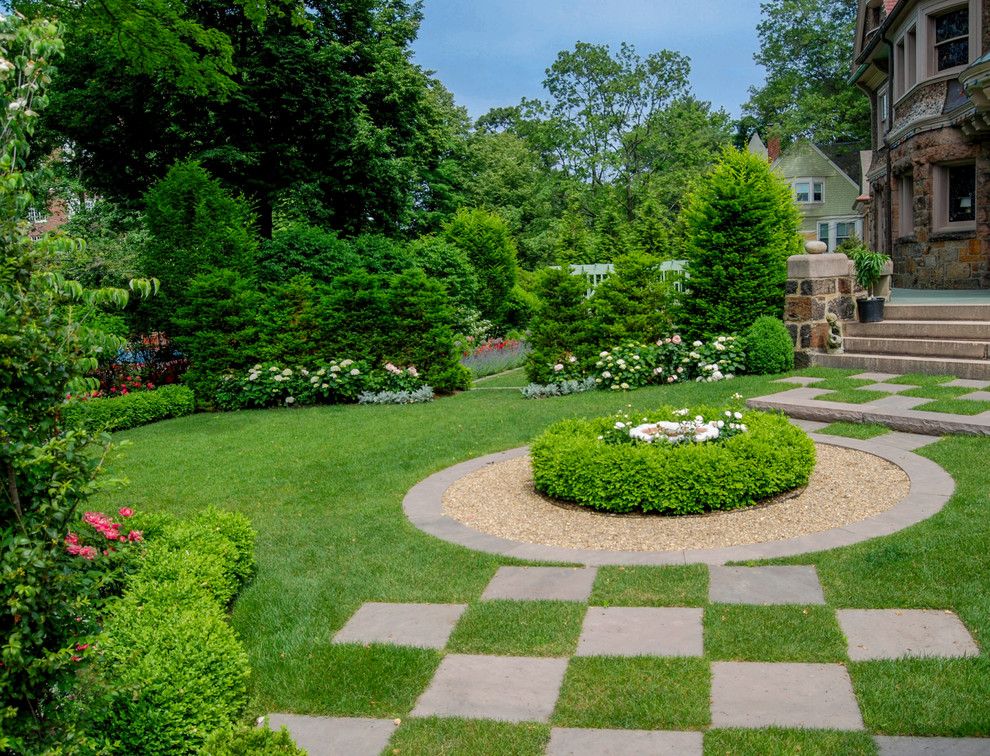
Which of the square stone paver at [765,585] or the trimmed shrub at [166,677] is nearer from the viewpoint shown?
the trimmed shrub at [166,677]

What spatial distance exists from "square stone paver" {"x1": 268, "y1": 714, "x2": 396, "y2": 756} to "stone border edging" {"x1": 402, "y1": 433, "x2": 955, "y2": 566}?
212 cm

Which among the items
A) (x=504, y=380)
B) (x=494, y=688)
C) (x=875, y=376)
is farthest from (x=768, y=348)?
(x=494, y=688)

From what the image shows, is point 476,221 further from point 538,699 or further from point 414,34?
point 538,699

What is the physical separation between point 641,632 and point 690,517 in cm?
205

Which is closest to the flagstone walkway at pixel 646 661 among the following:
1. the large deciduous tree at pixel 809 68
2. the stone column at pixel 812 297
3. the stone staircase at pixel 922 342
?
the stone staircase at pixel 922 342

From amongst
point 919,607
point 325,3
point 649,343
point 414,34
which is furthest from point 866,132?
point 919,607

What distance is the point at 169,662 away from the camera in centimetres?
344

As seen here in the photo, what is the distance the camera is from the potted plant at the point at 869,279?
43.1ft

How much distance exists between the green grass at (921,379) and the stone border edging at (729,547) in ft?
11.3

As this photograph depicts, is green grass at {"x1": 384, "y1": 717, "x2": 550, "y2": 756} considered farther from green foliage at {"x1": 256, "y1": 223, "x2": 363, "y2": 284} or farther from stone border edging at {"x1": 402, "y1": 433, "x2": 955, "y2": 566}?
green foliage at {"x1": 256, "y1": 223, "x2": 363, "y2": 284}

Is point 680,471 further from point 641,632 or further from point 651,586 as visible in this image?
point 641,632

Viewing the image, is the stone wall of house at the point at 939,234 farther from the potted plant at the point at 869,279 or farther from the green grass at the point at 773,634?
the green grass at the point at 773,634

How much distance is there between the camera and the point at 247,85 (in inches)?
777

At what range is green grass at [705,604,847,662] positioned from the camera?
4016 millimetres
